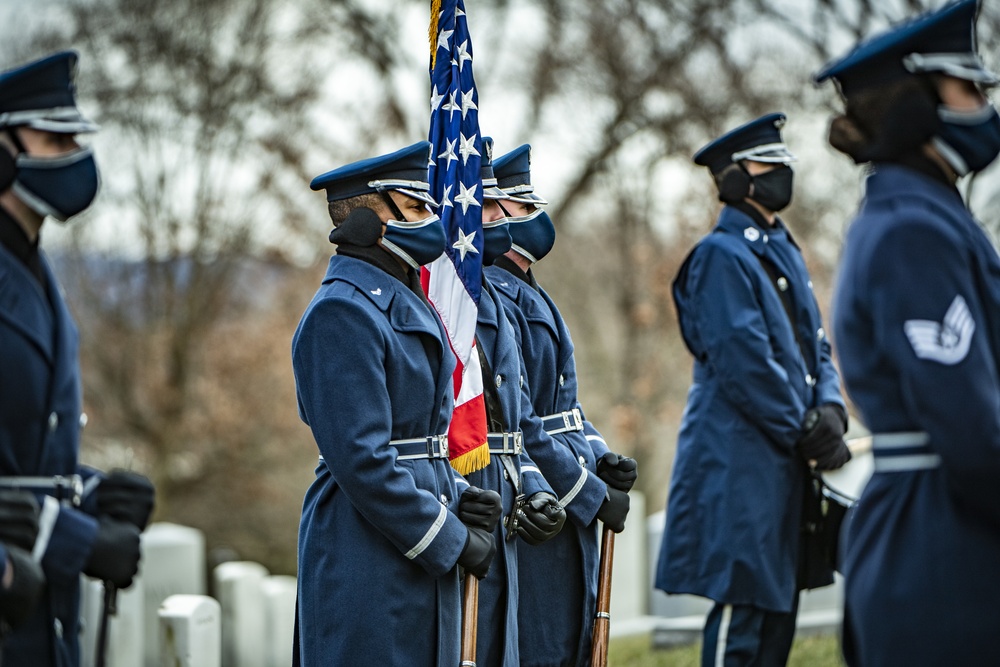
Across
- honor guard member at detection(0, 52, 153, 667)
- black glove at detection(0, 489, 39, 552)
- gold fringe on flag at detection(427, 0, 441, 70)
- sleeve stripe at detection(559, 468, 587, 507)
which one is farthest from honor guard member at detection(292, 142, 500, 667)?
gold fringe on flag at detection(427, 0, 441, 70)

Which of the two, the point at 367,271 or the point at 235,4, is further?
the point at 235,4

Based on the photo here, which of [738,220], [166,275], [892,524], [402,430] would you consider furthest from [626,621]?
[166,275]

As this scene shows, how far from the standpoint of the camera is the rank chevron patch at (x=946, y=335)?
11.0 ft

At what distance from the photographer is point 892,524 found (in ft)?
11.5

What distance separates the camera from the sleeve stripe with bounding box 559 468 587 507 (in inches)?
229

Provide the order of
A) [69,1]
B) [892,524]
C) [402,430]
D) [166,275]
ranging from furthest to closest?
[166,275], [69,1], [402,430], [892,524]

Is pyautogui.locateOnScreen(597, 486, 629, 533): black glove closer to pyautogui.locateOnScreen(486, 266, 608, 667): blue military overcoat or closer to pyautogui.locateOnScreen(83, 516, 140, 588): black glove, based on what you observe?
pyautogui.locateOnScreen(486, 266, 608, 667): blue military overcoat

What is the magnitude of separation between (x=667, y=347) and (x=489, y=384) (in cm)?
1290

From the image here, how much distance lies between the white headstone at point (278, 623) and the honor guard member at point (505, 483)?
2.57 meters

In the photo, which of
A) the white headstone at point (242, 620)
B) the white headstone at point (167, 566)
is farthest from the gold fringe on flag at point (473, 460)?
the white headstone at point (167, 566)

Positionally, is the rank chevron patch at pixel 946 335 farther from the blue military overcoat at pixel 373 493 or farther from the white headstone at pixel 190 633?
the white headstone at pixel 190 633

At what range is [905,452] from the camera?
3.52 metres

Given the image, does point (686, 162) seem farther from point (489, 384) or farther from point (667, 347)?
point (489, 384)

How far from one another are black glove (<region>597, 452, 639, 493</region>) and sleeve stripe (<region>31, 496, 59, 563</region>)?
2828mm
